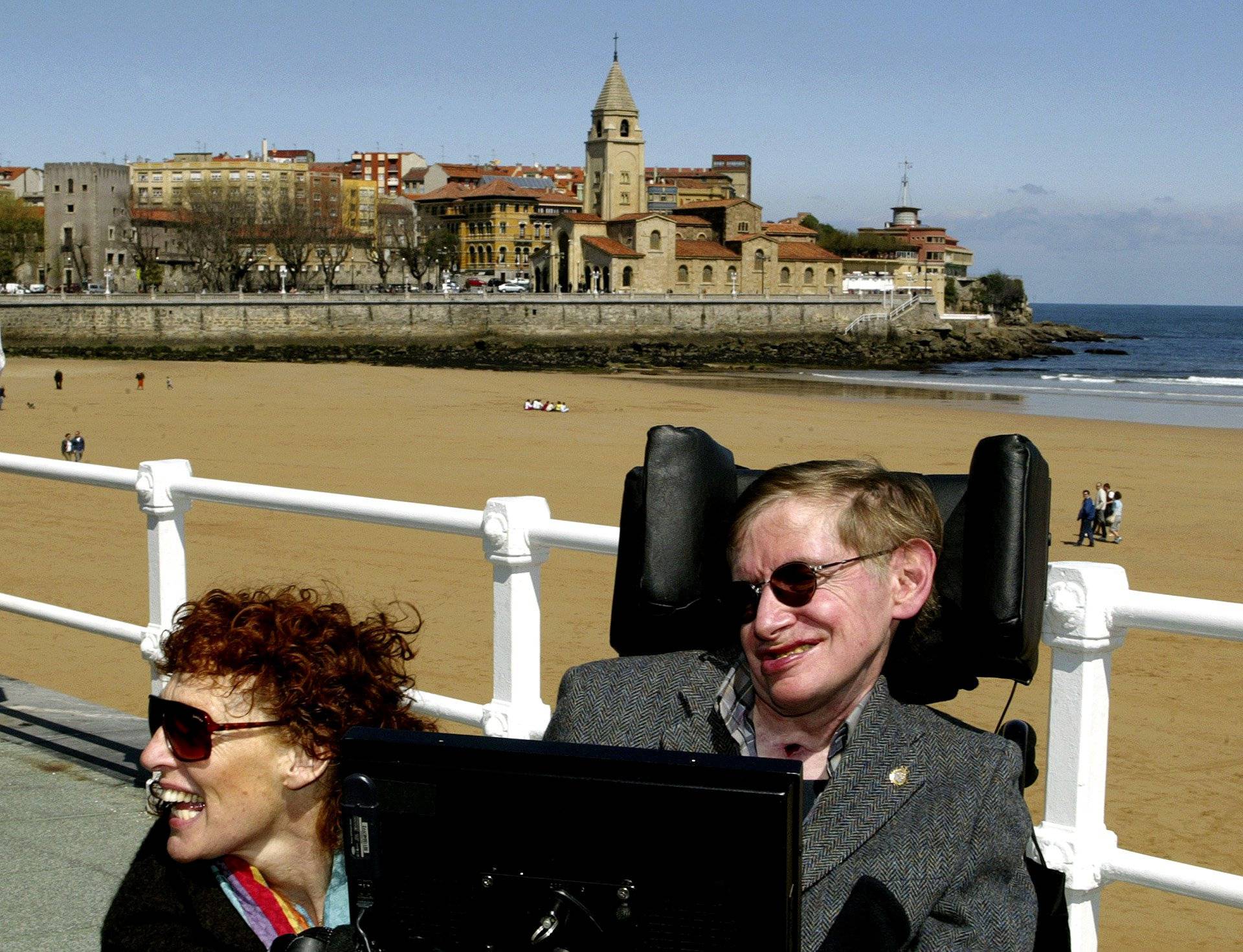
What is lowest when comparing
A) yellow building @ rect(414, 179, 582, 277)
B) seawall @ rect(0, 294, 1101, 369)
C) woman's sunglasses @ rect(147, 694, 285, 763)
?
woman's sunglasses @ rect(147, 694, 285, 763)

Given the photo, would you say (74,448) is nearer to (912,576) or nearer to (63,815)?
(63,815)

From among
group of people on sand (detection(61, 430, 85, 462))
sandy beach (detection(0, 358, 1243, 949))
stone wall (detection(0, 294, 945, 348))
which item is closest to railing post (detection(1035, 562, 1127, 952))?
sandy beach (detection(0, 358, 1243, 949))

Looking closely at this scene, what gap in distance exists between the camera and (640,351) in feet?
231

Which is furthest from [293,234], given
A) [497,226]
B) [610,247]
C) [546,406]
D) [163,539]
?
[163,539]

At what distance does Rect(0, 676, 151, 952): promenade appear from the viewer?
10.4 ft

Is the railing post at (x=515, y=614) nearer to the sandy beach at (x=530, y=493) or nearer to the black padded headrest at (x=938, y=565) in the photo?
the sandy beach at (x=530, y=493)

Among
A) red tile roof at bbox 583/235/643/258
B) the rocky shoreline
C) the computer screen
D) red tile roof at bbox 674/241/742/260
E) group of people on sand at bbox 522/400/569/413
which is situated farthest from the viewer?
red tile roof at bbox 674/241/742/260

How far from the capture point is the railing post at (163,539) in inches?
162

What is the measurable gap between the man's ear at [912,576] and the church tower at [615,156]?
355 ft

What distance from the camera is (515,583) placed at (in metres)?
3.24

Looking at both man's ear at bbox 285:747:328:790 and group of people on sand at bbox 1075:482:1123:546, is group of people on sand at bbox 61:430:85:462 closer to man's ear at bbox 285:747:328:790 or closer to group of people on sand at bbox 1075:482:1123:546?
group of people on sand at bbox 1075:482:1123:546

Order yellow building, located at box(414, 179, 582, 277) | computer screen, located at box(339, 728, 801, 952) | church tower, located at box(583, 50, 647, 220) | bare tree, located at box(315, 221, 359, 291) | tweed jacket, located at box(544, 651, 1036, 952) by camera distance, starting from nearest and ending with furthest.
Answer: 1. computer screen, located at box(339, 728, 801, 952)
2. tweed jacket, located at box(544, 651, 1036, 952)
3. bare tree, located at box(315, 221, 359, 291)
4. church tower, located at box(583, 50, 647, 220)
5. yellow building, located at box(414, 179, 582, 277)

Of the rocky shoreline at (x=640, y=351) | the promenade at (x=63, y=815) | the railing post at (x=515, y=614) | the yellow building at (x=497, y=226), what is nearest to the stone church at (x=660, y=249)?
the yellow building at (x=497, y=226)

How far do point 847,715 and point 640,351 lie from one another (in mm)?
68692
